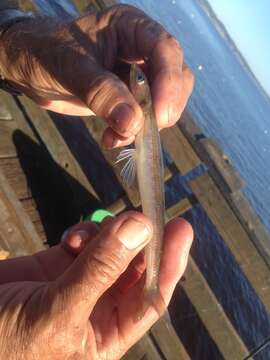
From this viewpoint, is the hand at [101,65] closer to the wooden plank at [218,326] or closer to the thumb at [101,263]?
the thumb at [101,263]

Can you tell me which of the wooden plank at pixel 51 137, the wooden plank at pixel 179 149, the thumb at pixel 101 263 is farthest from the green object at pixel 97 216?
A: the thumb at pixel 101 263

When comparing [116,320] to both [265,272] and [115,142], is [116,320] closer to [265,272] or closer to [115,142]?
[115,142]

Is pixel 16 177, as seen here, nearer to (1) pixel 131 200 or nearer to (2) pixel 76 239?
(1) pixel 131 200

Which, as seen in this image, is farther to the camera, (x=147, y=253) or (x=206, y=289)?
(x=206, y=289)

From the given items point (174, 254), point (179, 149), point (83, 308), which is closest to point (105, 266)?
point (83, 308)

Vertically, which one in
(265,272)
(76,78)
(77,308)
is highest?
(76,78)

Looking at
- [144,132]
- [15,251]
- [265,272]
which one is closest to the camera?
[144,132]

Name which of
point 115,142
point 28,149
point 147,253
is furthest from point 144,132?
point 28,149
